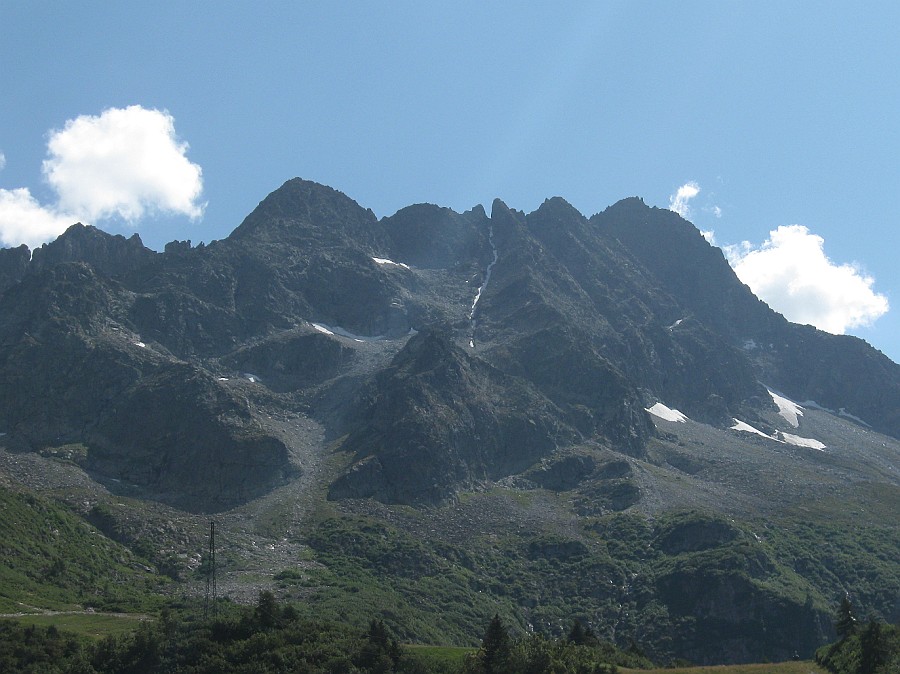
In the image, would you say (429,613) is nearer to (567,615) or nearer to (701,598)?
(567,615)

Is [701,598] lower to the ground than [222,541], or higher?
lower

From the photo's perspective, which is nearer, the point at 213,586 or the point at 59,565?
the point at 213,586

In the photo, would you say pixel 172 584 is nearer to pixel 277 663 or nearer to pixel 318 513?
pixel 318 513

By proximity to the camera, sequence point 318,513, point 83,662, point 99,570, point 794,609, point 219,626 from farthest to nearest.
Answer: point 318,513 < point 794,609 < point 99,570 < point 219,626 < point 83,662

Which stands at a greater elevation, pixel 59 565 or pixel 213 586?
pixel 59 565

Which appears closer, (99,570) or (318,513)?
(99,570)

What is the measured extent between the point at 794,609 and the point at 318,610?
88065 mm

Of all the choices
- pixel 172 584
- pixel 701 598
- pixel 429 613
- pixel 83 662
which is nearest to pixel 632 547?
pixel 701 598

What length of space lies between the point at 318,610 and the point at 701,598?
250ft

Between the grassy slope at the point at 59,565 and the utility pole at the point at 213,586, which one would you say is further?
the grassy slope at the point at 59,565

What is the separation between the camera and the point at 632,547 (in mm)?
198500

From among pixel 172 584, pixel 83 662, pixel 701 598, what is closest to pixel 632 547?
pixel 701 598

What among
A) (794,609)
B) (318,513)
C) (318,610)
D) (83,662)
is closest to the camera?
(83,662)

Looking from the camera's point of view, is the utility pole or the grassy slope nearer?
the utility pole
